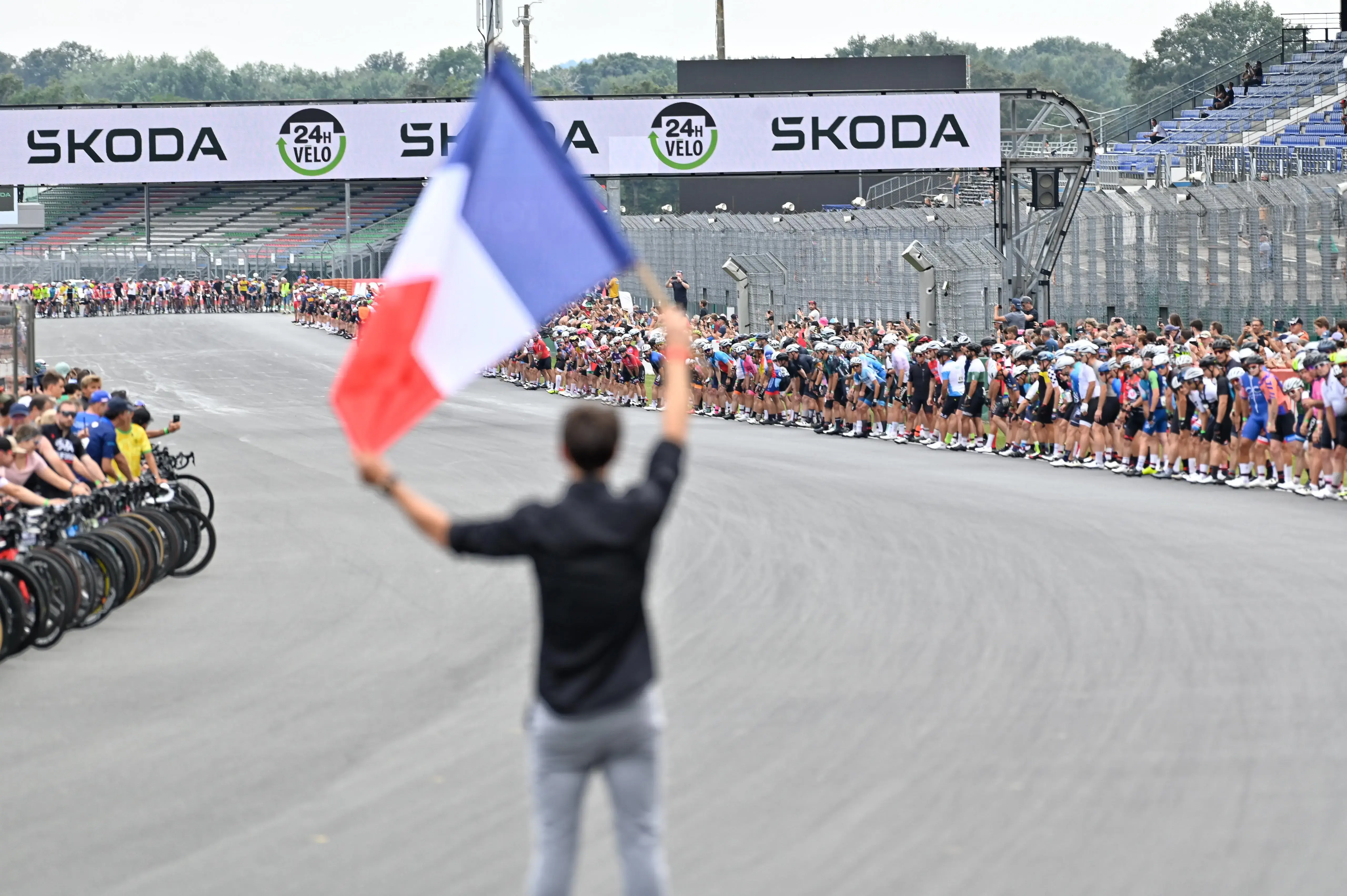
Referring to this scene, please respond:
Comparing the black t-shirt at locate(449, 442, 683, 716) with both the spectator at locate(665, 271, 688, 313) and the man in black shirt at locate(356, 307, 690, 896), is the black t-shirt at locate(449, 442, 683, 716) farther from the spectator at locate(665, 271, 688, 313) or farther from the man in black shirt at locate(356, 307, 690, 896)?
the spectator at locate(665, 271, 688, 313)

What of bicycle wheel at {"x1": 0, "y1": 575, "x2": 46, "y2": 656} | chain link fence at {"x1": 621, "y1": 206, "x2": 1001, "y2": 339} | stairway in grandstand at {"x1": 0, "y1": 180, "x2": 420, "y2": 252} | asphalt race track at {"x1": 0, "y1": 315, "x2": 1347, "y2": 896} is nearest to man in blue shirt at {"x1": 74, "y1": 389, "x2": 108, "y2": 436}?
asphalt race track at {"x1": 0, "y1": 315, "x2": 1347, "y2": 896}

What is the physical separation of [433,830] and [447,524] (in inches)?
103

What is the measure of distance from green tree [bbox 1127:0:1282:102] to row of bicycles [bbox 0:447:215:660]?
11412 cm

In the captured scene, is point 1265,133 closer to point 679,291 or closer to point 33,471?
point 679,291

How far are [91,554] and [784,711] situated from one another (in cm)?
572

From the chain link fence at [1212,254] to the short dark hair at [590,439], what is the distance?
21.9 m

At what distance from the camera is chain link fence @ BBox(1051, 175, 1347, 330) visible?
25.8 m

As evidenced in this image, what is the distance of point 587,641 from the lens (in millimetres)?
5145

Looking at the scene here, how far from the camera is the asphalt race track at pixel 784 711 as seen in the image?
23.1 ft

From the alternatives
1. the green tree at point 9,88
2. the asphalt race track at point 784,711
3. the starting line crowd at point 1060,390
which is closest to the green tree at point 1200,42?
the green tree at point 9,88


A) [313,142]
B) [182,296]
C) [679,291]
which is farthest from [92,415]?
[182,296]

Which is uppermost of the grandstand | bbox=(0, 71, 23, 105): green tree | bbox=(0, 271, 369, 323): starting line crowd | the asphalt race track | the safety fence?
bbox=(0, 71, 23, 105): green tree

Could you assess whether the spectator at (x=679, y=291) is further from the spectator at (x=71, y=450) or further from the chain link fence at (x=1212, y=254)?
the spectator at (x=71, y=450)

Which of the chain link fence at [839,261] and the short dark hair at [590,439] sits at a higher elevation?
the chain link fence at [839,261]
